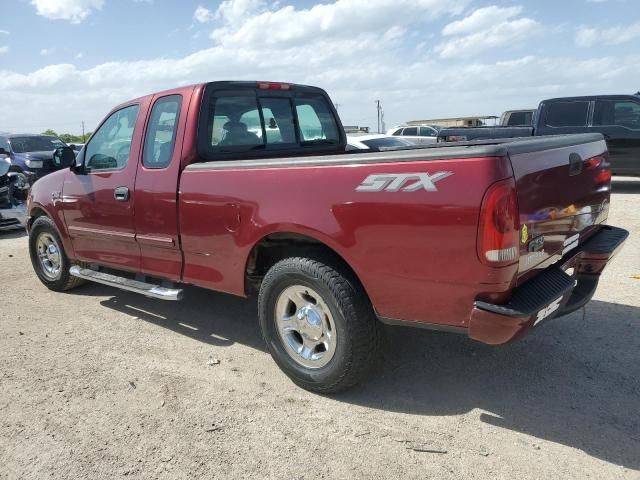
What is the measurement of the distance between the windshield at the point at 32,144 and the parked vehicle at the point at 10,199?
5.46m

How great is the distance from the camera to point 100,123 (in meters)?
5.02

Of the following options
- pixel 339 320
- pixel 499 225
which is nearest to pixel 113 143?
pixel 339 320

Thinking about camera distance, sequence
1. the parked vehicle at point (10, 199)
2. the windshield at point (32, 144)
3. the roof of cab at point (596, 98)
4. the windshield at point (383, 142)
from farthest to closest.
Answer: the windshield at point (32, 144), the windshield at point (383, 142), the roof of cab at point (596, 98), the parked vehicle at point (10, 199)

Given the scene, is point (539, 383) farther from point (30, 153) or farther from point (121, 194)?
point (30, 153)

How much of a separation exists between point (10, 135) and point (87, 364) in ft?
43.6

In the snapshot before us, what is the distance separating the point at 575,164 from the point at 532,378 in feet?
4.56

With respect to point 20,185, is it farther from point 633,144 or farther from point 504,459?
point 633,144

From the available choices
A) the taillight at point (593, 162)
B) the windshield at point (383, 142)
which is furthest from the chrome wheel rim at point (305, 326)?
the windshield at point (383, 142)

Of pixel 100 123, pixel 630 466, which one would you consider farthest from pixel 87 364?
pixel 630 466

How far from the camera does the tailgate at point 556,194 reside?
8.83 feet

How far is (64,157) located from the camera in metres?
5.04

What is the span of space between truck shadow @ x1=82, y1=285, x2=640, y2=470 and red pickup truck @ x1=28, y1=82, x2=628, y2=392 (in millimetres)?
480

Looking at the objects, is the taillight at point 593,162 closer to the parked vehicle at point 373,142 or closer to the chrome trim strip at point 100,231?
the chrome trim strip at point 100,231

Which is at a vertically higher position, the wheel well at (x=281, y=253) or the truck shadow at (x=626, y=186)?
the wheel well at (x=281, y=253)
